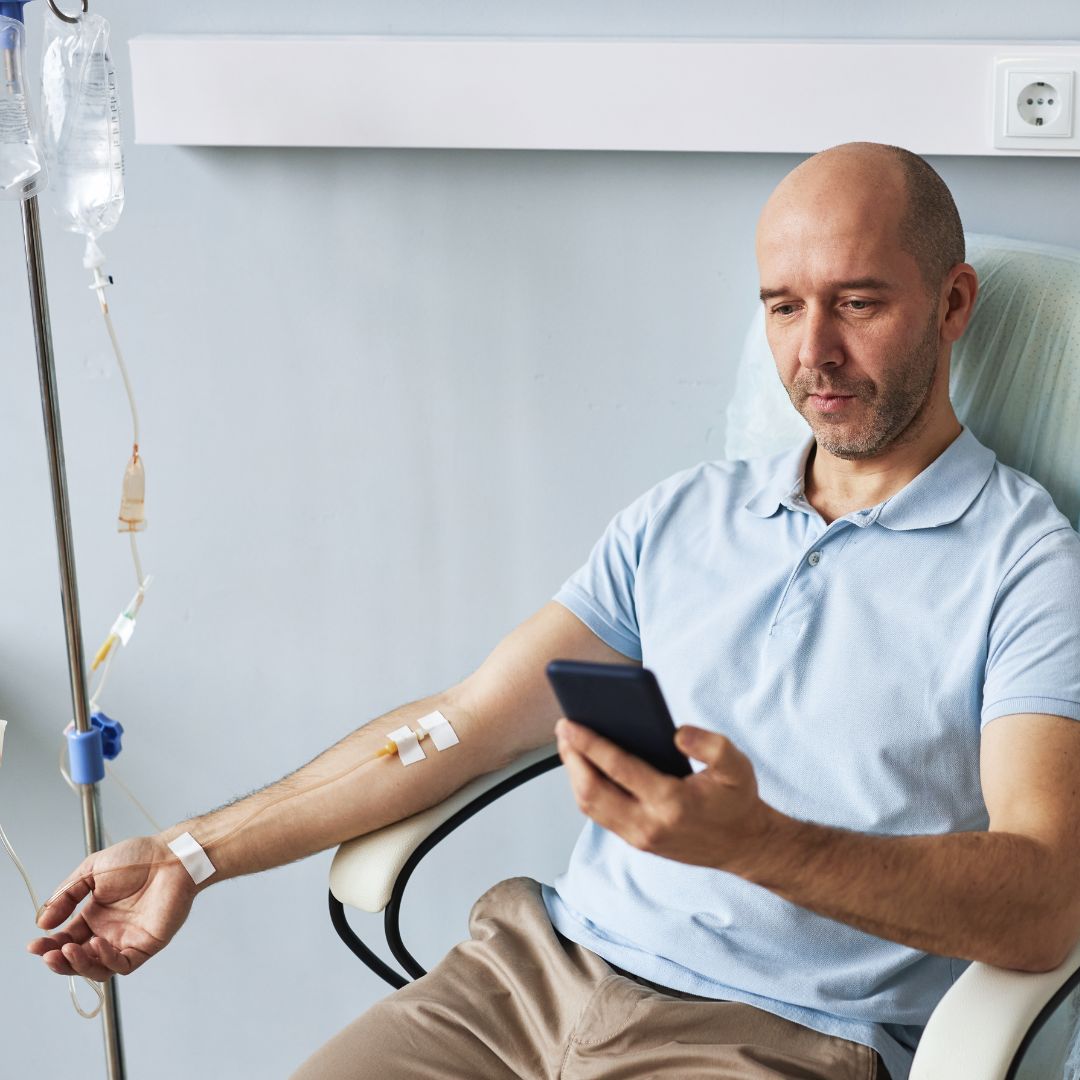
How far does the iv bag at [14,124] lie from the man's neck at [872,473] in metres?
0.90

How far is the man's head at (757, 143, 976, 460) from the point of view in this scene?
1.38 metres

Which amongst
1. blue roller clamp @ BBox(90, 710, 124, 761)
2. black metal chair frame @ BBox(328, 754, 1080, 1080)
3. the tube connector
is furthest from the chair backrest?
blue roller clamp @ BBox(90, 710, 124, 761)

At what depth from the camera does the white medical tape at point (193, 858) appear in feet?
4.71

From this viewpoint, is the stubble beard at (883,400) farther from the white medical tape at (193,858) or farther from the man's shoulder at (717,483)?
the white medical tape at (193,858)

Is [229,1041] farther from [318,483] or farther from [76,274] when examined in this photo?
[76,274]

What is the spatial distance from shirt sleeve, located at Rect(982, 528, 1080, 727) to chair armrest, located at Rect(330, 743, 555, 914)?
0.57 m

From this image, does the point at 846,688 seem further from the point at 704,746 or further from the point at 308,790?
the point at 308,790

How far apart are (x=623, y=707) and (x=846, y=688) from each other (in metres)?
0.45

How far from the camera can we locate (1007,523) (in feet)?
4.52

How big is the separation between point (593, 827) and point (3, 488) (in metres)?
0.98

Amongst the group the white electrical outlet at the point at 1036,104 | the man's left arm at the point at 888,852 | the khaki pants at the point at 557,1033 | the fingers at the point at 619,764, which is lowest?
the khaki pants at the point at 557,1033

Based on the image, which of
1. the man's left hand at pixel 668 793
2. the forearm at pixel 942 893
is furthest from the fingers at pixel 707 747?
the forearm at pixel 942 893

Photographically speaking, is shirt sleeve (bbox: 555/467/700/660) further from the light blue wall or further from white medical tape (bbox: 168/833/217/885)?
white medical tape (bbox: 168/833/217/885)

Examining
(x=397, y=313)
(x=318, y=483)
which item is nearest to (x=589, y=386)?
(x=397, y=313)
